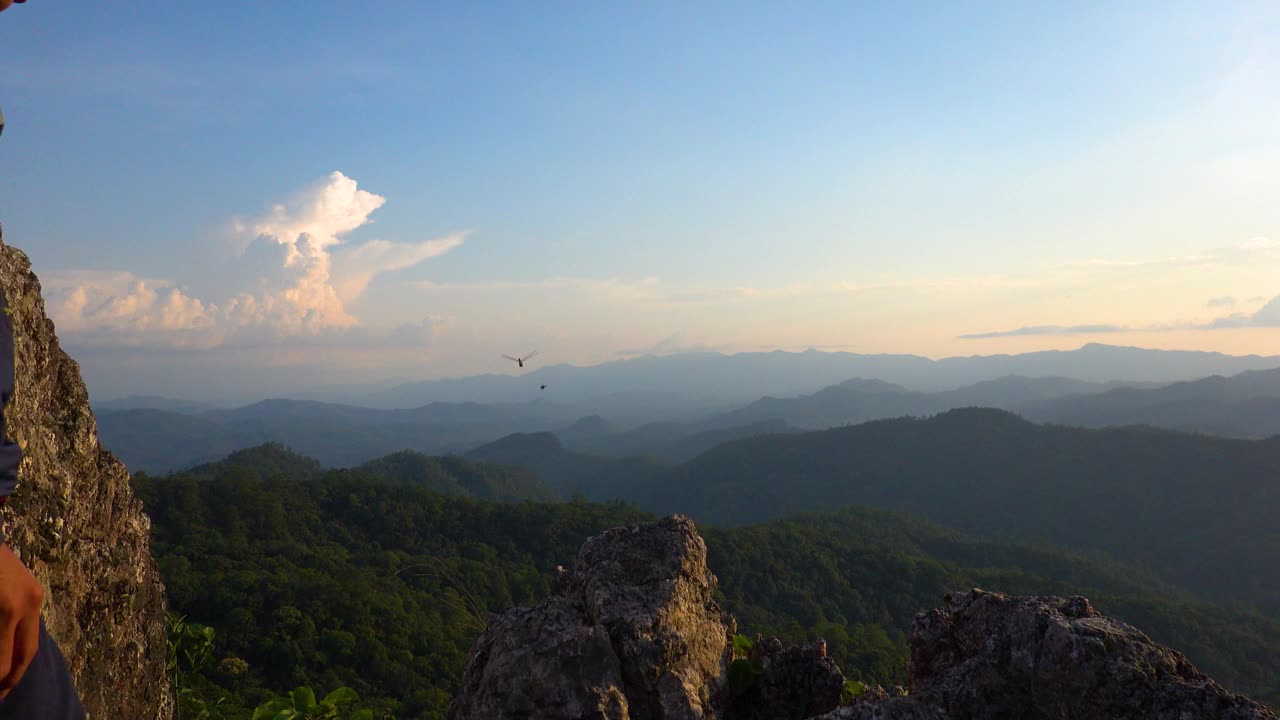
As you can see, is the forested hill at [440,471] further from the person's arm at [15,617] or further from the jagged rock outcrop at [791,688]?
the person's arm at [15,617]

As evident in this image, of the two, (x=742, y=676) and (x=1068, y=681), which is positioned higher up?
(x=1068, y=681)

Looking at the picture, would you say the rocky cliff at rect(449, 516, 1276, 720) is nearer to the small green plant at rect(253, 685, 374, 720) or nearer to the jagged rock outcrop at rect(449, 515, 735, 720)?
the jagged rock outcrop at rect(449, 515, 735, 720)

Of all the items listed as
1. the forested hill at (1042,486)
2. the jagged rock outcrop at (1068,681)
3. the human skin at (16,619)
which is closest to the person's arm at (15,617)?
the human skin at (16,619)

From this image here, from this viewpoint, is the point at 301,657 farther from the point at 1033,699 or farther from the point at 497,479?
the point at 497,479

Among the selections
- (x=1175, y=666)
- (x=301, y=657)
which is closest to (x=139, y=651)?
(x=1175, y=666)

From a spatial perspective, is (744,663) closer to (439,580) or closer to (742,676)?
(742,676)

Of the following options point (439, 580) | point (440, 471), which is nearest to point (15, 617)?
point (439, 580)

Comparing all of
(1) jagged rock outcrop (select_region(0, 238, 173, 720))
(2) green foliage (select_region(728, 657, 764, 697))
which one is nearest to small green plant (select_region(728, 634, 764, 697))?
(2) green foliage (select_region(728, 657, 764, 697))
